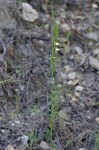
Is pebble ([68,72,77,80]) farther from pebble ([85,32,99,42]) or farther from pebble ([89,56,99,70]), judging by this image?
pebble ([85,32,99,42])

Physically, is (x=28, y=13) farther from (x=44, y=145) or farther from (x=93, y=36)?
(x=44, y=145)

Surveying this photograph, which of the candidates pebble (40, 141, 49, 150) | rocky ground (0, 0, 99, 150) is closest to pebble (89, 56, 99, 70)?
rocky ground (0, 0, 99, 150)

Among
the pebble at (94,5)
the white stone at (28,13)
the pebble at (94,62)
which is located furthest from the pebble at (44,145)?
the pebble at (94,5)

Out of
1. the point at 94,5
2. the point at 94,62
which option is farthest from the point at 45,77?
the point at 94,5

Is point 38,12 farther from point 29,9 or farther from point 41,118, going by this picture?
point 41,118

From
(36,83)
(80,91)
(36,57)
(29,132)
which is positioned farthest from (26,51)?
(29,132)

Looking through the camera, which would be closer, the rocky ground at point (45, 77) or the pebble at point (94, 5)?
the rocky ground at point (45, 77)

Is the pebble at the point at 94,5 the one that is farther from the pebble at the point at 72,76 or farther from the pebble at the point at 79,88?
the pebble at the point at 79,88
